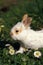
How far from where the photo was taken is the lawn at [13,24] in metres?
4.97

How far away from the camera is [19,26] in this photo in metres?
5.02

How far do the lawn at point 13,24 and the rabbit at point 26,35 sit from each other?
133 millimetres

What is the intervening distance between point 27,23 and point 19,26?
0.54ft

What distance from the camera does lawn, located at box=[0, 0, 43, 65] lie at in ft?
16.3

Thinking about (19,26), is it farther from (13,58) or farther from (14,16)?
(14,16)

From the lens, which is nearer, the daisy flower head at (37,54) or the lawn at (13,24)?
the lawn at (13,24)

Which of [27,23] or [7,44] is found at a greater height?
[27,23]

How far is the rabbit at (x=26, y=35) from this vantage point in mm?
4943

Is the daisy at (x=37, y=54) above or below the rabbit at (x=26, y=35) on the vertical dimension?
below

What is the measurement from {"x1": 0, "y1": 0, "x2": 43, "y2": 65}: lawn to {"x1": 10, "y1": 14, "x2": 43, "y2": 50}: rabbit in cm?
13

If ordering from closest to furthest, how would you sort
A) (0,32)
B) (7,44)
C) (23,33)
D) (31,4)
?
(23,33) < (7,44) < (0,32) < (31,4)

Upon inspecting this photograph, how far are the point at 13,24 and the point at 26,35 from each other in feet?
5.80

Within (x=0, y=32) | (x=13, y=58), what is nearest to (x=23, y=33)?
(x=13, y=58)

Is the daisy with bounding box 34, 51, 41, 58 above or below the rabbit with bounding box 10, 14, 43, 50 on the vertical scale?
below
